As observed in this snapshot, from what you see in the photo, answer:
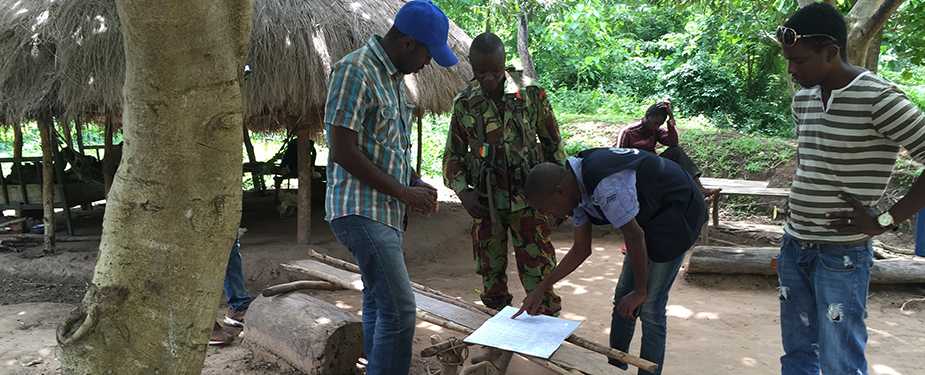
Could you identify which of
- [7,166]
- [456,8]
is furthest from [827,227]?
[7,166]

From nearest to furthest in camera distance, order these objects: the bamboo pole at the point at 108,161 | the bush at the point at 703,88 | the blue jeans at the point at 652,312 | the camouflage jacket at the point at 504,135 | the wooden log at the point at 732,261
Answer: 1. the blue jeans at the point at 652,312
2. the camouflage jacket at the point at 504,135
3. the wooden log at the point at 732,261
4. the bamboo pole at the point at 108,161
5. the bush at the point at 703,88

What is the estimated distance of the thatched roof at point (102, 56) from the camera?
562cm

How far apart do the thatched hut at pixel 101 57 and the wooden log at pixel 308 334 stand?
106 inches

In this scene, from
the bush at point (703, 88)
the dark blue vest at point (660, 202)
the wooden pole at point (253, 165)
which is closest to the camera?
the dark blue vest at point (660, 202)

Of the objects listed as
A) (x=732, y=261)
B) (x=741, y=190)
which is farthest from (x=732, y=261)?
(x=741, y=190)

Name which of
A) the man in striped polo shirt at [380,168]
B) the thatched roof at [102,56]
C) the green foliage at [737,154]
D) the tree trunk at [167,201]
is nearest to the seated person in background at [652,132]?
the thatched roof at [102,56]

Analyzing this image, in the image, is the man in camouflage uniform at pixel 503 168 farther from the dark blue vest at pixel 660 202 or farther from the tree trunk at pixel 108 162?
the tree trunk at pixel 108 162

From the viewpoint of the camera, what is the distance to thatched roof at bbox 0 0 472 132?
5.62 metres

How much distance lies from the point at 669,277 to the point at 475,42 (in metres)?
1.56

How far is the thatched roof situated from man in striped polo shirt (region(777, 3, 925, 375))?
4.47 meters

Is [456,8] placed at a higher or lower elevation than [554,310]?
higher

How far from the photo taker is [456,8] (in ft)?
43.4

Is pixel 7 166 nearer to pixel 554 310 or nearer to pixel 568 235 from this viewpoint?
pixel 568 235

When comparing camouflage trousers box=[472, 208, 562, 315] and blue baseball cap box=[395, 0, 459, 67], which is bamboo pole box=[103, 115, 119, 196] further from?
blue baseball cap box=[395, 0, 459, 67]
